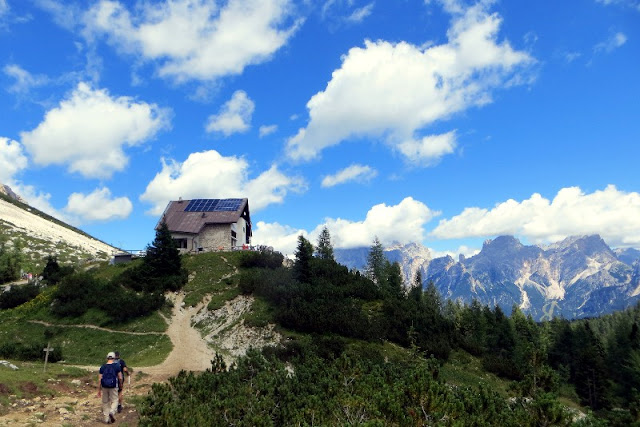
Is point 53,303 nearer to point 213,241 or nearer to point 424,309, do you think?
point 213,241

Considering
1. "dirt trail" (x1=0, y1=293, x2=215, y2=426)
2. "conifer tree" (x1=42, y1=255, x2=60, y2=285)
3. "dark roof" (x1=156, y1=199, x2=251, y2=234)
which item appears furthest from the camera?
"dark roof" (x1=156, y1=199, x2=251, y2=234)

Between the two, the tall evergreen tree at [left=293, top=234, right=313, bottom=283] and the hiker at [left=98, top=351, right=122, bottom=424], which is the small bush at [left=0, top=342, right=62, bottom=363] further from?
the tall evergreen tree at [left=293, top=234, right=313, bottom=283]

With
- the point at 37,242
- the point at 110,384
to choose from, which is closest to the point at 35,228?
the point at 37,242

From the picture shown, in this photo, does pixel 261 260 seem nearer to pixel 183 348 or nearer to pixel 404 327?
pixel 183 348

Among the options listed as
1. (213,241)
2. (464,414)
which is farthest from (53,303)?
(464,414)

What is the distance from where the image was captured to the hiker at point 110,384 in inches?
547

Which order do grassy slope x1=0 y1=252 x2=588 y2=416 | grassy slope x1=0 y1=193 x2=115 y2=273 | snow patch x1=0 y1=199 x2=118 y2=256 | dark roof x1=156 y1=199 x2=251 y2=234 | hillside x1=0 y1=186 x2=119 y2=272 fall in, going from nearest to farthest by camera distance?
1. grassy slope x1=0 y1=252 x2=588 y2=416
2. dark roof x1=156 y1=199 x2=251 y2=234
3. grassy slope x1=0 y1=193 x2=115 y2=273
4. hillside x1=0 y1=186 x2=119 y2=272
5. snow patch x1=0 y1=199 x2=118 y2=256

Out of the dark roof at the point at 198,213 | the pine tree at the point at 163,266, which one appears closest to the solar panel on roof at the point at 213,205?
the dark roof at the point at 198,213

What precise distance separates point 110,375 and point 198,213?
4997 cm

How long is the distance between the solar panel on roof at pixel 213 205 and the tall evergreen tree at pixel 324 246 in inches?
893

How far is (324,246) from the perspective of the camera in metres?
81.2

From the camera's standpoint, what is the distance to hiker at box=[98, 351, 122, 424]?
1388 cm

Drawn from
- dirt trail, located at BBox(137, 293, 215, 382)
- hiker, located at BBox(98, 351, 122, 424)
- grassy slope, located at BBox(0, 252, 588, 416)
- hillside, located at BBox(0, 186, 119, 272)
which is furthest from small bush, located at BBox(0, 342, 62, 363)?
hillside, located at BBox(0, 186, 119, 272)

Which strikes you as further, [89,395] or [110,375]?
[89,395]
